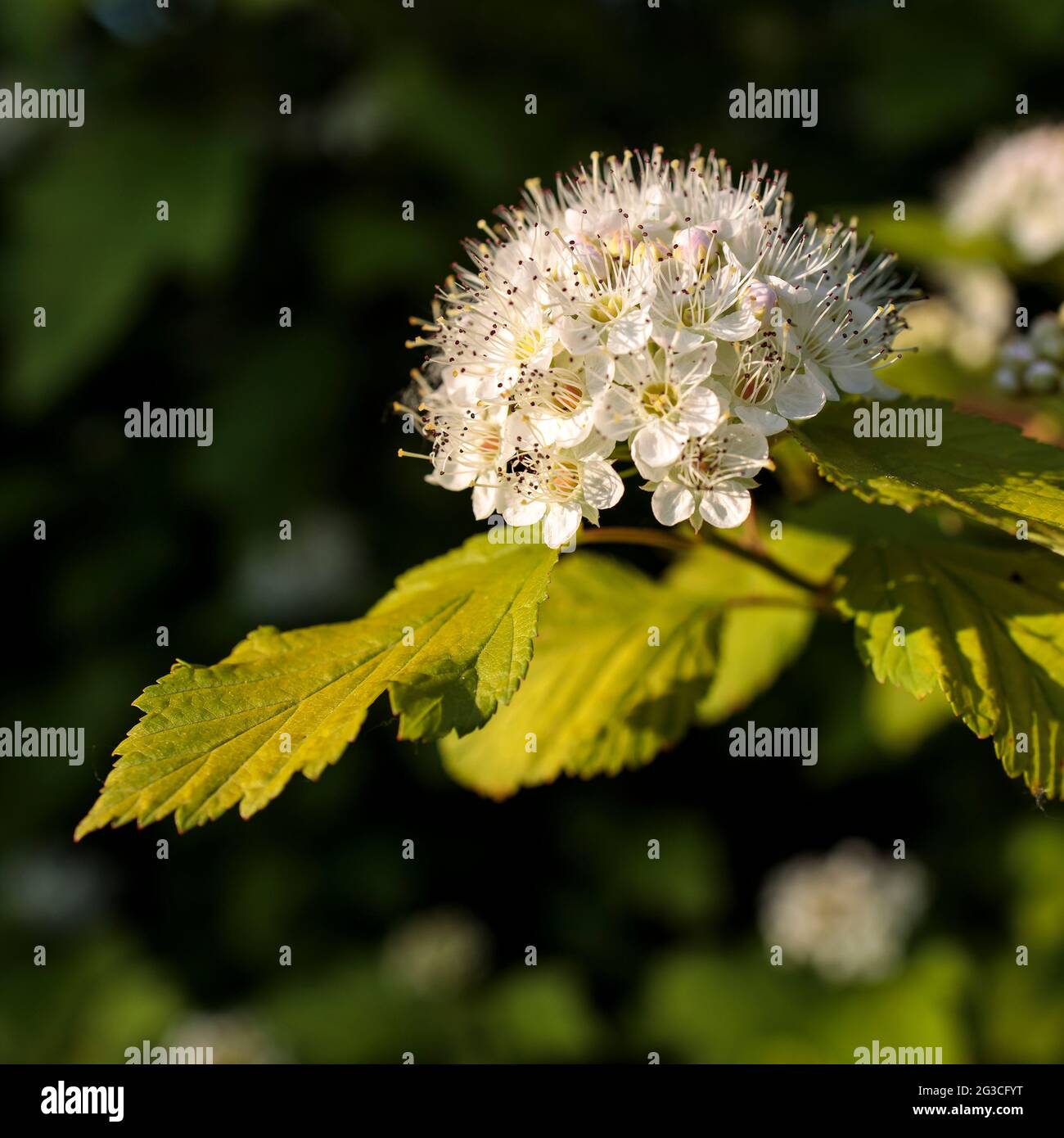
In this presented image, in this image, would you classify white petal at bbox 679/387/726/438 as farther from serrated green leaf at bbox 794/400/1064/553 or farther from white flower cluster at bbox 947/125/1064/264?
white flower cluster at bbox 947/125/1064/264

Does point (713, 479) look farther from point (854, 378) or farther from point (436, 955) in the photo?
point (436, 955)

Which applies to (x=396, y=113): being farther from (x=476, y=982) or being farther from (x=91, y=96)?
(x=476, y=982)

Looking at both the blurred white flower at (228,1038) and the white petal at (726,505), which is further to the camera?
the blurred white flower at (228,1038)

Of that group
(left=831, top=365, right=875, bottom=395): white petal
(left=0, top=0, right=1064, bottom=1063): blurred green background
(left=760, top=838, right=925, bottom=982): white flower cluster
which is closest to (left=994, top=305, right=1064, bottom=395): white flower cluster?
(left=831, top=365, right=875, bottom=395): white petal

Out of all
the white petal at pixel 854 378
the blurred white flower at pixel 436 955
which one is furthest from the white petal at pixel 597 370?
the blurred white flower at pixel 436 955

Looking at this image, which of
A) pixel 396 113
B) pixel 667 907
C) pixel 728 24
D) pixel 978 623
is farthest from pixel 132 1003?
pixel 728 24

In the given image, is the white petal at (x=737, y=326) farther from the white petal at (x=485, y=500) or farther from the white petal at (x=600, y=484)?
the white petal at (x=485, y=500)
